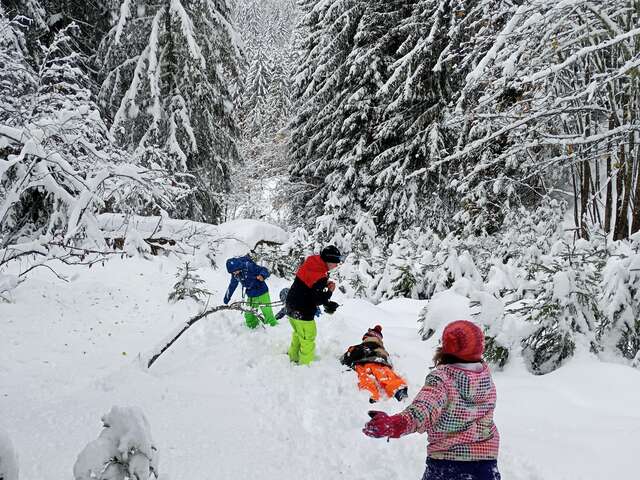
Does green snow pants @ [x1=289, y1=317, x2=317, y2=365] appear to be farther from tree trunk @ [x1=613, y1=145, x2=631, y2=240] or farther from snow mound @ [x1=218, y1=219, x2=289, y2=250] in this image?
snow mound @ [x1=218, y1=219, x2=289, y2=250]

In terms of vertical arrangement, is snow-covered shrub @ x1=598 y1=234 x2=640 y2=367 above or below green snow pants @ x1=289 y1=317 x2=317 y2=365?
above

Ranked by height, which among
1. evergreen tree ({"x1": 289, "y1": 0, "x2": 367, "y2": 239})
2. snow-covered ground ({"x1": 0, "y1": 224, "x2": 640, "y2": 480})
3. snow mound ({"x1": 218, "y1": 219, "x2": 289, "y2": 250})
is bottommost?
snow-covered ground ({"x1": 0, "y1": 224, "x2": 640, "y2": 480})

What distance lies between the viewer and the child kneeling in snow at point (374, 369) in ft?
15.9

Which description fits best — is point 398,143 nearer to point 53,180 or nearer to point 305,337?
point 305,337

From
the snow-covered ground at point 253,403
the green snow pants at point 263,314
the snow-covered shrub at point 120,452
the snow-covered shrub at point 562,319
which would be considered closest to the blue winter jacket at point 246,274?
the green snow pants at point 263,314

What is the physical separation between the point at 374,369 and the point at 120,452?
144 inches

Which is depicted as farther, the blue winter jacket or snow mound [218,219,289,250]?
snow mound [218,219,289,250]

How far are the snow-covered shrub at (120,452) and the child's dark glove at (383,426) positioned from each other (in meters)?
1.09

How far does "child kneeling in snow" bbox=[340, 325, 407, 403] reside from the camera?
484 centimetres

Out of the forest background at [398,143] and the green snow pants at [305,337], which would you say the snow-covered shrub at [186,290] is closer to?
the forest background at [398,143]

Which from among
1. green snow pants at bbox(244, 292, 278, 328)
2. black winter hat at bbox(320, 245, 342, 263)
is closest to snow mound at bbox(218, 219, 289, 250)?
green snow pants at bbox(244, 292, 278, 328)

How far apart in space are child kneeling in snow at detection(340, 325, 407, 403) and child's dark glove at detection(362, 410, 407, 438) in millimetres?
2346

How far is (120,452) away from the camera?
69.3 inches

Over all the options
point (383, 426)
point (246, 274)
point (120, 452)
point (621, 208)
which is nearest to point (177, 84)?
point (246, 274)
